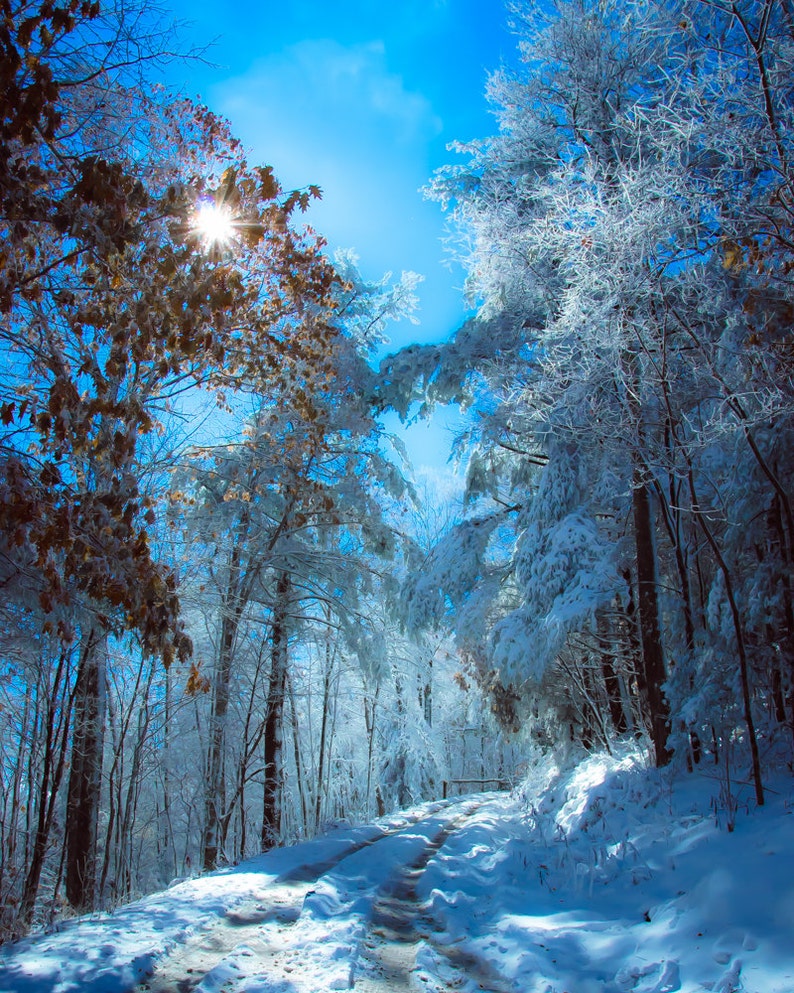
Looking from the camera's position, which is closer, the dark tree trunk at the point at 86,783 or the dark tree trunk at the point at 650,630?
the dark tree trunk at the point at 650,630

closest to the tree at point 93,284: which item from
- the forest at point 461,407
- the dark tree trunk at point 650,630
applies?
the forest at point 461,407

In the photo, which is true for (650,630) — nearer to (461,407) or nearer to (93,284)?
(461,407)

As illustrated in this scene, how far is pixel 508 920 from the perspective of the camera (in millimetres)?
4734

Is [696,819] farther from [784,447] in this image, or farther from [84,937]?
[84,937]

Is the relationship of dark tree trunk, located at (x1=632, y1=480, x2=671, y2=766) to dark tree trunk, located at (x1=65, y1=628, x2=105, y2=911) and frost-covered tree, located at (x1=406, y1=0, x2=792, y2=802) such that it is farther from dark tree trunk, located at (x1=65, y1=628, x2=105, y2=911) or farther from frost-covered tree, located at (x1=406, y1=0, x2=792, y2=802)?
dark tree trunk, located at (x1=65, y1=628, x2=105, y2=911)

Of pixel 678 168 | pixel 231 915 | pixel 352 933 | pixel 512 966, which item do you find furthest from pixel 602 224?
pixel 231 915

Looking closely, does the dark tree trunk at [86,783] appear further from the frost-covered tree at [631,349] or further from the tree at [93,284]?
the frost-covered tree at [631,349]

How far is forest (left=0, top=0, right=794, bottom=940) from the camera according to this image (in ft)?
14.2

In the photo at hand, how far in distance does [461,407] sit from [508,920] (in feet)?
30.5

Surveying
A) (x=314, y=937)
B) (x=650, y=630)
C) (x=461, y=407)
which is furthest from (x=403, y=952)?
(x=461, y=407)

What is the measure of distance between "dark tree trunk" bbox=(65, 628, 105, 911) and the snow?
10.1 ft

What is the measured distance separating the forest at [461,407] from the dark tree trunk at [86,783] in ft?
0.16

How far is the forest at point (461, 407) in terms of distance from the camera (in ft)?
14.2

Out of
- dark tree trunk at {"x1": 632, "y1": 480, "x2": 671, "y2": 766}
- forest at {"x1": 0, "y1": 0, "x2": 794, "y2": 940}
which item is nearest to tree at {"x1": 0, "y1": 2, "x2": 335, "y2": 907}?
forest at {"x1": 0, "y1": 0, "x2": 794, "y2": 940}
